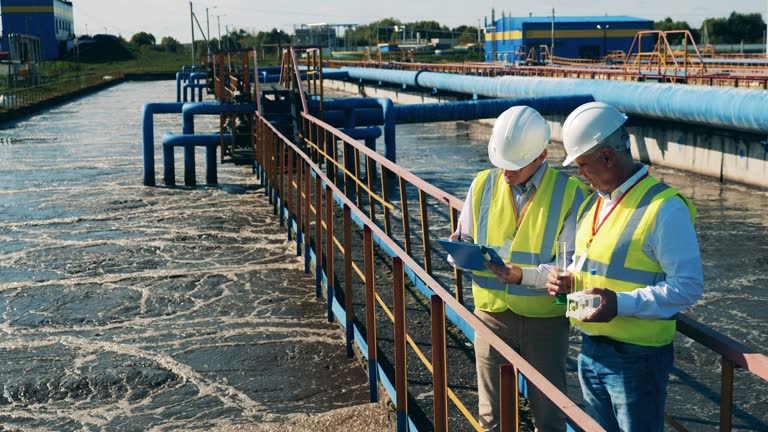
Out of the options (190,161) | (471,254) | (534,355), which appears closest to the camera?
(471,254)

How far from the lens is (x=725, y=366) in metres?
2.62

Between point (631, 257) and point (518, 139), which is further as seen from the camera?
point (518, 139)

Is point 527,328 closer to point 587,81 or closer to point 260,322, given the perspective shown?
point 260,322

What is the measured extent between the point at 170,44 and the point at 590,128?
109 m

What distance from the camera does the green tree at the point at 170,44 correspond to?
103688 mm

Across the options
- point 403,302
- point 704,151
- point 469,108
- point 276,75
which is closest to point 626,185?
point 403,302

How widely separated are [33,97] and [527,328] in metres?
37.3

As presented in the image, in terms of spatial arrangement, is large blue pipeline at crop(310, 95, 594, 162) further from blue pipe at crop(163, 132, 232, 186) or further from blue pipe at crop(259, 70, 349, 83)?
blue pipe at crop(259, 70, 349, 83)

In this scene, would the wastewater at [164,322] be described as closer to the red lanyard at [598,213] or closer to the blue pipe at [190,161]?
the blue pipe at [190,161]

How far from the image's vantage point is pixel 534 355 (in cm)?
376

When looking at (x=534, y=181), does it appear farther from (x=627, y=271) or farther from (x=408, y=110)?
(x=408, y=110)

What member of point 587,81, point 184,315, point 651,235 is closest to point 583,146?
point 651,235

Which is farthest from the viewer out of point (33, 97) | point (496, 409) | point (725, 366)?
point (33, 97)

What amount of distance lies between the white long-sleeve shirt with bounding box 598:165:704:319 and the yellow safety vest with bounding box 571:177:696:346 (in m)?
0.04
